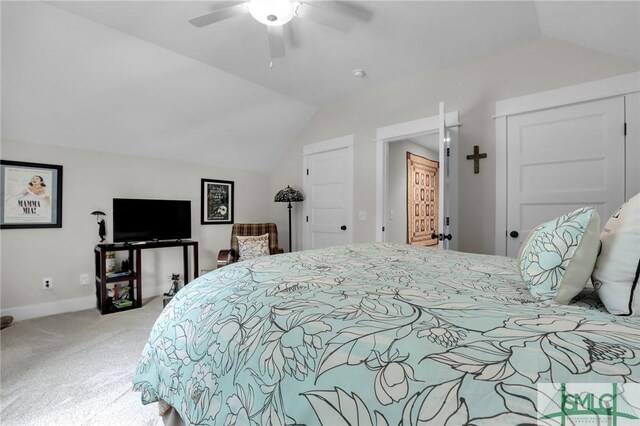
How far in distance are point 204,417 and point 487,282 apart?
3.29 feet

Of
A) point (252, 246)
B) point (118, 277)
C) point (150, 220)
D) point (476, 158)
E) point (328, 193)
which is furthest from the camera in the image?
point (328, 193)

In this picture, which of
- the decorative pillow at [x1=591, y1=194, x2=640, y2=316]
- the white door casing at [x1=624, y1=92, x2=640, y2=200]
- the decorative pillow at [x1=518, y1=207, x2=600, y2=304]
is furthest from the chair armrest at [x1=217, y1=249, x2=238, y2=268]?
the white door casing at [x1=624, y1=92, x2=640, y2=200]

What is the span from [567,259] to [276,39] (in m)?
2.17

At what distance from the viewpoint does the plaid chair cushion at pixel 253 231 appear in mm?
4108

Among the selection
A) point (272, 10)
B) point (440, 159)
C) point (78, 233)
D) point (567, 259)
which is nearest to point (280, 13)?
point (272, 10)

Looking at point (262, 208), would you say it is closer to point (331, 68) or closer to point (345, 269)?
point (331, 68)

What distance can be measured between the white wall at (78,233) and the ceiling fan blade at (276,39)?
2.40 meters

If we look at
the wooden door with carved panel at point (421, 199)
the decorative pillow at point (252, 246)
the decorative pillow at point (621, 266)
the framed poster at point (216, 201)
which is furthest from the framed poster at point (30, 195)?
the wooden door with carved panel at point (421, 199)

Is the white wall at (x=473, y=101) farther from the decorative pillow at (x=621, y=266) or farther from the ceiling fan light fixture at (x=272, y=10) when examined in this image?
the decorative pillow at (x=621, y=266)

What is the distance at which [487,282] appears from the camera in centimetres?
105

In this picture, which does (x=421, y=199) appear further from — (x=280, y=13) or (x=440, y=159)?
(x=280, y=13)

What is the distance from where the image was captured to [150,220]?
11.7ft

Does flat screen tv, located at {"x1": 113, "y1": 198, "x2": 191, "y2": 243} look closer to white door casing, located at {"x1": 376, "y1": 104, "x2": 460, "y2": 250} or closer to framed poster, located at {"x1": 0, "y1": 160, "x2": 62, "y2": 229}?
framed poster, located at {"x1": 0, "y1": 160, "x2": 62, "y2": 229}

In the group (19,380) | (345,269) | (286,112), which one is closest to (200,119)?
(286,112)
